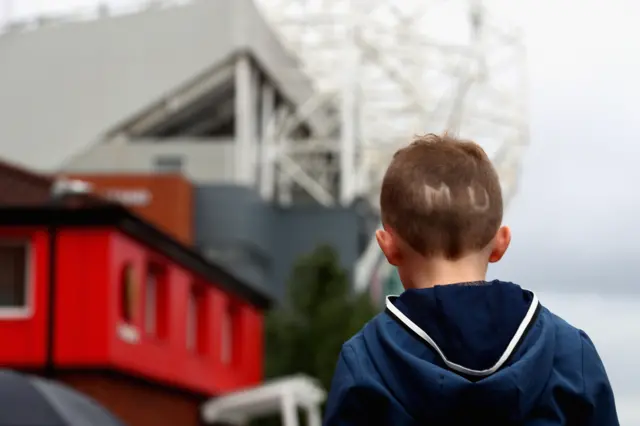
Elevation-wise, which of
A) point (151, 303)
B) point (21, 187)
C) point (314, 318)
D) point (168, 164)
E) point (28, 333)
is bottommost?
point (314, 318)

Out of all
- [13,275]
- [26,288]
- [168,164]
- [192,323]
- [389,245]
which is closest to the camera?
[389,245]

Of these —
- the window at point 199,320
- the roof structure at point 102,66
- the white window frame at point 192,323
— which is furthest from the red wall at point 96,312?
the roof structure at point 102,66

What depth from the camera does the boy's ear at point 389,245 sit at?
353 centimetres

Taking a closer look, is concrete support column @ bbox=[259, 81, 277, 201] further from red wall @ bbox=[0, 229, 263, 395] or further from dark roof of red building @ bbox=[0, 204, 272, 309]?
dark roof of red building @ bbox=[0, 204, 272, 309]

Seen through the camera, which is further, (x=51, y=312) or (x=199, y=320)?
(x=199, y=320)

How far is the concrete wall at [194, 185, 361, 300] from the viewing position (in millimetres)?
68625

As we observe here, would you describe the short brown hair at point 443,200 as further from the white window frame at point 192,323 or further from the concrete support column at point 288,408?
the concrete support column at point 288,408

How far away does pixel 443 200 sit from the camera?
3.46 m

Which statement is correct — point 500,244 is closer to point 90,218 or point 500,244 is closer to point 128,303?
point 90,218

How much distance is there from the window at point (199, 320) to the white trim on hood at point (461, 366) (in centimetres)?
3575

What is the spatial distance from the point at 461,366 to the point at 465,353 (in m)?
0.03

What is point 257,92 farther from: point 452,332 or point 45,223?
point 452,332

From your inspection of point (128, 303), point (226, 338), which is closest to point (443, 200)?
point (128, 303)

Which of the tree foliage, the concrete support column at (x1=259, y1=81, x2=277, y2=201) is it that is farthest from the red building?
the concrete support column at (x1=259, y1=81, x2=277, y2=201)
